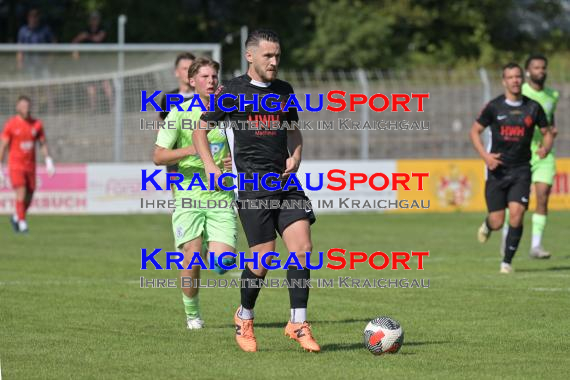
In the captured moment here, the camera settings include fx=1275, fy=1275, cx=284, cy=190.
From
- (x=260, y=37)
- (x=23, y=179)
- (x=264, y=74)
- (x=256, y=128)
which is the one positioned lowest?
(x=23, y=179)

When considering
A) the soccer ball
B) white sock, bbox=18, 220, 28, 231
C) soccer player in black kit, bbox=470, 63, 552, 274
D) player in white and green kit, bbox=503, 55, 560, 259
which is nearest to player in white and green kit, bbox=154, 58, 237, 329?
the soccer ball

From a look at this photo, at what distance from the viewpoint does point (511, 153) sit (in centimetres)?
1402

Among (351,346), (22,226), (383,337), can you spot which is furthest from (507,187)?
(22,226)

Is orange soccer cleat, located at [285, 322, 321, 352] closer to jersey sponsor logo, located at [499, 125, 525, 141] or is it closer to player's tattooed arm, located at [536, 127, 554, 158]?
jersey sponsor logo, located at [499, 125, 525, 141]

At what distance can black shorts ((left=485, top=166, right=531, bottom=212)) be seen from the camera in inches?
548

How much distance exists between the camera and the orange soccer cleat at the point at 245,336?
8758 millimetres

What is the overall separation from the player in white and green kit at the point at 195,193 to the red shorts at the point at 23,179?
38.3ft

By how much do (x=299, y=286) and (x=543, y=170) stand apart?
7.90 m

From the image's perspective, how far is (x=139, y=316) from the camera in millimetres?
10766

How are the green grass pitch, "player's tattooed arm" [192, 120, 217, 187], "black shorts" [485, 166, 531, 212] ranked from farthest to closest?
"black shorts" [485, 166, 531, 212] < "player's tattooed arm" [192, 120, 217, 187] < the green grass pitch

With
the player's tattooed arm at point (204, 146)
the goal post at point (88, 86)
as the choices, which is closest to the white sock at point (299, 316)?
the player's tattooed arm at point (204, 146)

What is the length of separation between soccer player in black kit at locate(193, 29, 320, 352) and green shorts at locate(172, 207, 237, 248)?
1.10m

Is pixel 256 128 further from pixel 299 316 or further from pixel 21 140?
pixel 21 140

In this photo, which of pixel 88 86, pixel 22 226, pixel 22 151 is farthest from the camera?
pixel 88 86
